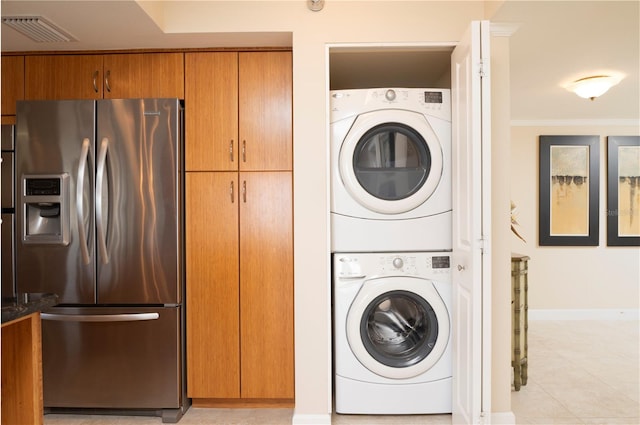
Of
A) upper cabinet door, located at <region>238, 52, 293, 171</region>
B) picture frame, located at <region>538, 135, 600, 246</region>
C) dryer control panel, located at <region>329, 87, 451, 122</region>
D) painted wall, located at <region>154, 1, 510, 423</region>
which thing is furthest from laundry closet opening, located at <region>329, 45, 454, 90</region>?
picture frame, located at <region>538, 135, 600, 246</region>

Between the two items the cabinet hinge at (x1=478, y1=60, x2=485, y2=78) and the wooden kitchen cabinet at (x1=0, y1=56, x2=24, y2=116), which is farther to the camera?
the wooden kitchen cabinet at (x1=0, y1=56, x2=24, y2=116)

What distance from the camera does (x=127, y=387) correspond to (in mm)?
2602

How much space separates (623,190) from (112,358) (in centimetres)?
527

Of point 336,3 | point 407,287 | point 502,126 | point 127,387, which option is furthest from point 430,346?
point 336,3

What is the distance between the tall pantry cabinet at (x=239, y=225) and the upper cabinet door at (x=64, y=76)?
0.56 m

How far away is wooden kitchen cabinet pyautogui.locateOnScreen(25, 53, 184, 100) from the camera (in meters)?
2.70

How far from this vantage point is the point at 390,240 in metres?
2.60

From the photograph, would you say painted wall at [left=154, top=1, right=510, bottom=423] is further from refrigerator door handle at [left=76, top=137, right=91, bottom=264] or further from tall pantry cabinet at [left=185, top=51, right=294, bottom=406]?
refrigerator door handle at [left=76, top=137, right=91, bottom=264]

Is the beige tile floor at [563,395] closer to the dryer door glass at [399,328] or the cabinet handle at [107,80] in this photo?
the dryer door glass at [399,328]

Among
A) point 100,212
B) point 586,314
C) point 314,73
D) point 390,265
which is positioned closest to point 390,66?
point 314,73

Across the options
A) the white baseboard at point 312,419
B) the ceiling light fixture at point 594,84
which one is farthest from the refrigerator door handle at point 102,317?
the ceiling light fixture at point 594,84

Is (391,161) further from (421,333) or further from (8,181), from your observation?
(8,181)

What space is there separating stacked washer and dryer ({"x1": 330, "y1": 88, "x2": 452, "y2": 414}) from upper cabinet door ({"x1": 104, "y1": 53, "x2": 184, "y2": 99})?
94cm

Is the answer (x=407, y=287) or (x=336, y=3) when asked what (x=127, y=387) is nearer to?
(x=407, y=287)
